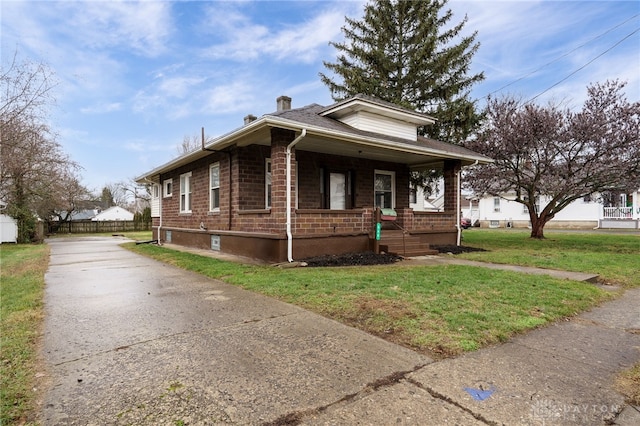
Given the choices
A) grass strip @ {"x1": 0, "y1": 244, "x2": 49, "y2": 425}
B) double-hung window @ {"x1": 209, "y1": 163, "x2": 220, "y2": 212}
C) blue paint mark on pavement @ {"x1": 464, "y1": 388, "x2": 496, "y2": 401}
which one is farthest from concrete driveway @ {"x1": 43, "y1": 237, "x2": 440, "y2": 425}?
double-hung window @ {"x1": 209, "y1": 163, "x2": 220, "y2": 212}

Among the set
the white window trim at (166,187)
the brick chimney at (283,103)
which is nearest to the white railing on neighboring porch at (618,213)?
the brick chimney at (283,103)

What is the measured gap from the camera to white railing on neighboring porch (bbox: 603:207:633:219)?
2850cm

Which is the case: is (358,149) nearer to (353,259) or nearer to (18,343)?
(353,259)

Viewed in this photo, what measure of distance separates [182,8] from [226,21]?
1641 millimetres

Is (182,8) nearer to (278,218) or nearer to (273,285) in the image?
(278,218)

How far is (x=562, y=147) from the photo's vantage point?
13625mm

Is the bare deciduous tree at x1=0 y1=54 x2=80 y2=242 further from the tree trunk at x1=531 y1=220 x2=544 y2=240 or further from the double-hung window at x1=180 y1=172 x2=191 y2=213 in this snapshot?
the tree trunk at x1=531 y1=220 x2=544 y2=240

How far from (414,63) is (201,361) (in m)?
19.3

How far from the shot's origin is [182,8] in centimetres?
971

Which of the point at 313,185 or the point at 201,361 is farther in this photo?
the point at 313,185

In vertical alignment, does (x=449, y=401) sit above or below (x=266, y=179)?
below

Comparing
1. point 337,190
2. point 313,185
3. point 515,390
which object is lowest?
point 515,390

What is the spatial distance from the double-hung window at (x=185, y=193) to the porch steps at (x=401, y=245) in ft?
25.4

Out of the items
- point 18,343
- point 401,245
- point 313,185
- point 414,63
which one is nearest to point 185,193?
point 313,185
